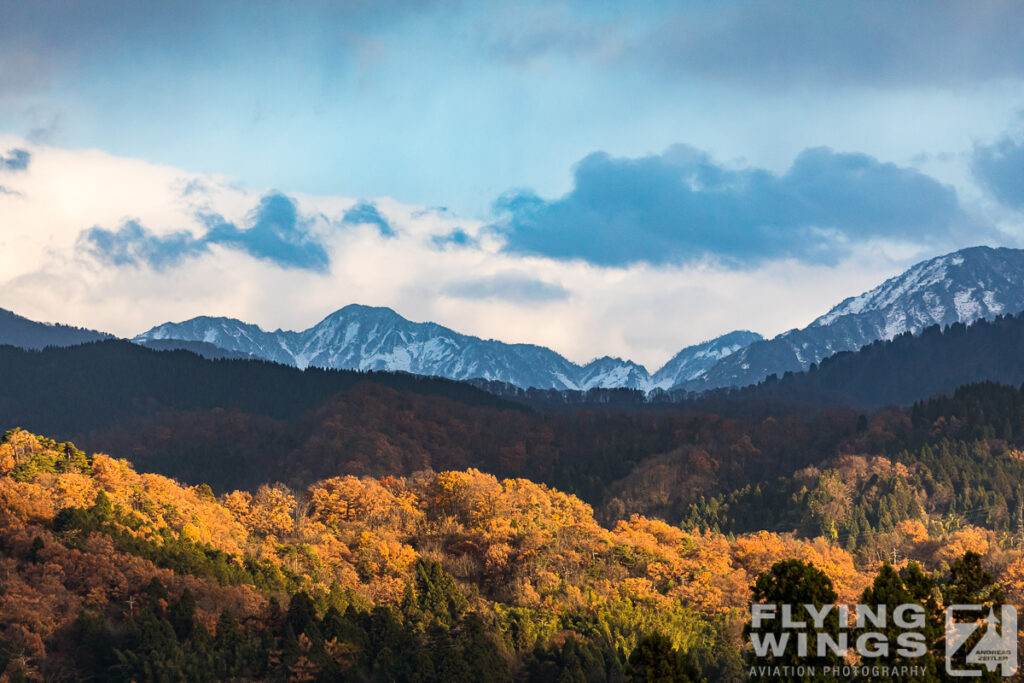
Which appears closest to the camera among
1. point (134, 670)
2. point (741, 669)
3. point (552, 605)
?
point (134, 670)

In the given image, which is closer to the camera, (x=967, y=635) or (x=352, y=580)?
(x=967, y=635)

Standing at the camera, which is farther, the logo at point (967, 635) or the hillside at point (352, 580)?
the hillside at point (352, 580)

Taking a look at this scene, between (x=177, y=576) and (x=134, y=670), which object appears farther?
(x=177, y=576)

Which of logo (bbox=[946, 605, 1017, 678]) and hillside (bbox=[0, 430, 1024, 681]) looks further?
hillside (bbox=[0, 430, 1024, 681])

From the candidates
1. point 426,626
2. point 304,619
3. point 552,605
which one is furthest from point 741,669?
point 304,619

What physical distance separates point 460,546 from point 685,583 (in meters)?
29.5

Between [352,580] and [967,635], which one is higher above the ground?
[967,635]

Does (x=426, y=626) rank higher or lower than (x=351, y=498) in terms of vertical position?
lower

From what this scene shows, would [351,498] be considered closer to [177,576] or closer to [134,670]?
[177,576]

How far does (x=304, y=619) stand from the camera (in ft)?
358

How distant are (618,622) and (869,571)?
5283 cm

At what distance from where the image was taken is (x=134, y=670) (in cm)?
9881

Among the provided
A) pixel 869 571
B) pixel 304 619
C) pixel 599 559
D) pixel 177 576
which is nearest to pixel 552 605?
pixel 599 559

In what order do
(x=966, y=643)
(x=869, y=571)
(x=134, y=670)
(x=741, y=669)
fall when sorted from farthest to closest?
1. (x=869, y=571)
2. (x=741, y=669)
3. (x=134, y=670)
4. (x=966, y=643)
